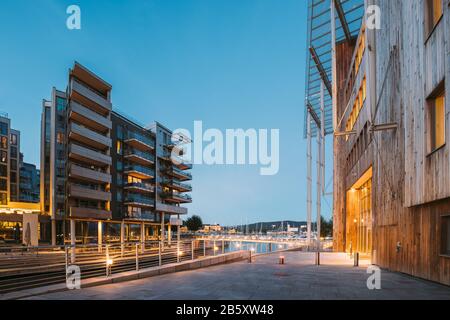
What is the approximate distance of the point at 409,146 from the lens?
1304 cm

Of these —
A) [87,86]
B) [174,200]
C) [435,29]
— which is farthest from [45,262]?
[174,200]

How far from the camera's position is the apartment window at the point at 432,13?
11.1 meters

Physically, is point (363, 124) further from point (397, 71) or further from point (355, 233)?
point (355, 233)

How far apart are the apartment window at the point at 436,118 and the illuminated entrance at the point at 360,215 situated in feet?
36.4

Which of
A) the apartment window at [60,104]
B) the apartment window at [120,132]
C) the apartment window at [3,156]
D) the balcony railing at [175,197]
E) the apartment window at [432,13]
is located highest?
the apartment window at [60,104]

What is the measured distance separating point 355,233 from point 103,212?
3226cm

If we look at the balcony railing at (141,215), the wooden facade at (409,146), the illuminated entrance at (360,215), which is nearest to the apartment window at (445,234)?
the wooden facade at (409,146)

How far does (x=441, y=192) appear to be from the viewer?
34.0 feet

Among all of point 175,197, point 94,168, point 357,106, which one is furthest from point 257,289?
point 175,197

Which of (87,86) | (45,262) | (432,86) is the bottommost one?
(45,262)

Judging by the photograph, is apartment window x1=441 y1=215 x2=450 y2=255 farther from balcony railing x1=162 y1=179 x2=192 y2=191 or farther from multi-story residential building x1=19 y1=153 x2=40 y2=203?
multi-story residential building x1=19 y1=153 x2=40 y2=203

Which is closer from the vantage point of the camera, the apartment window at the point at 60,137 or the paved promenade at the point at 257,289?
the paved promenade at the point at 257,289

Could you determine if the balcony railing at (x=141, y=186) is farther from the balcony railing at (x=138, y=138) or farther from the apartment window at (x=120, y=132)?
the apartment window at (x=120, y=132)

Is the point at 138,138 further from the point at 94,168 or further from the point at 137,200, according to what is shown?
the point at 94,168
